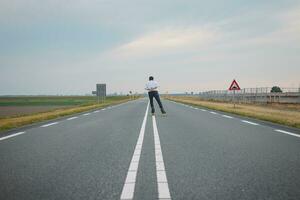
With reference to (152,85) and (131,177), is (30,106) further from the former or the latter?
(131,177)

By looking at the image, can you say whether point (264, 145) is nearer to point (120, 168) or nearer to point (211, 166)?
point (211, 166)

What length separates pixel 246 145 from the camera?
6410 millimetres

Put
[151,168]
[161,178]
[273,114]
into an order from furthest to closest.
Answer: [273,114] < [151,168] < [161,178]

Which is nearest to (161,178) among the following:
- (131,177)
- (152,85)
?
(131,177)

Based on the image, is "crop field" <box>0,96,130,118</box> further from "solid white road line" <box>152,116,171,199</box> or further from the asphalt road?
"solid white road line" <box>152,116,171,199</box>

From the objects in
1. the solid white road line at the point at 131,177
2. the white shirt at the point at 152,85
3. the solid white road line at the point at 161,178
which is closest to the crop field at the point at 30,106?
the white shirt at the point at 152,85

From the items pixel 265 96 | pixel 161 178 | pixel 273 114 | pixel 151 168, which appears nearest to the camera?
pixel 161 178

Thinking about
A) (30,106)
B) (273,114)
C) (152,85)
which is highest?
(152,85)

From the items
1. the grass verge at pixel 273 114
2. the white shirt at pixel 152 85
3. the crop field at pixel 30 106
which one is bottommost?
the crop field at pixel 30 106

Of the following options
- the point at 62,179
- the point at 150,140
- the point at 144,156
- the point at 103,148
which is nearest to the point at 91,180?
the point at 62,179

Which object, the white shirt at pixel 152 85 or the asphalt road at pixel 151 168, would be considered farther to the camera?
the white shirt at pixel 152 85

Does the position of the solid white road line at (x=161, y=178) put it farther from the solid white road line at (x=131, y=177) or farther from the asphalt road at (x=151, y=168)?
the solid white road line at (x=131, y=177)

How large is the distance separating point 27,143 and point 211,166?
4378 millimetres

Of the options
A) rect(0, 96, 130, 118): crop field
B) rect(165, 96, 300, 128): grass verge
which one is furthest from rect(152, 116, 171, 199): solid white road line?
rect(0, 96, 130, 118): crop field
